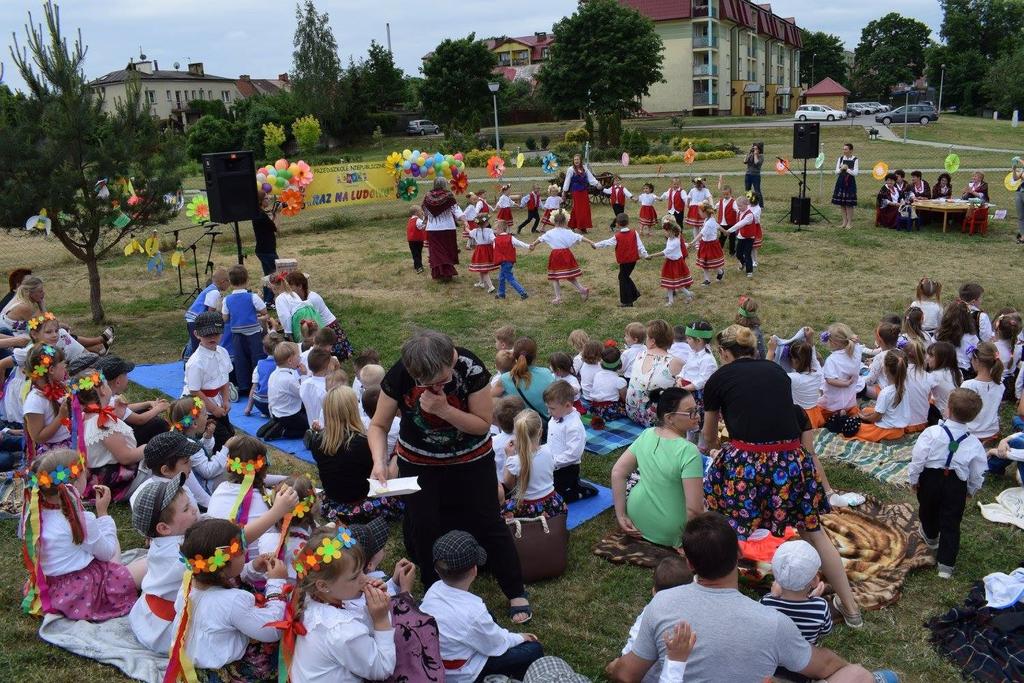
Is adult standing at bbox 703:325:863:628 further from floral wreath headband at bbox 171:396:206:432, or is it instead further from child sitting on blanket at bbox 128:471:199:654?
floral wreath headband at bbox 171:396:206:432

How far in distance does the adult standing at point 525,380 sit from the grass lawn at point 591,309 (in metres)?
0.67

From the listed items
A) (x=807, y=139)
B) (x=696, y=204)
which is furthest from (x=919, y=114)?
(x=696, y=204)

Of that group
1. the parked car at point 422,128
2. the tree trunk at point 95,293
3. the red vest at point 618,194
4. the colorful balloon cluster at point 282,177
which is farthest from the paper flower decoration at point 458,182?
the parked car at point 422,128

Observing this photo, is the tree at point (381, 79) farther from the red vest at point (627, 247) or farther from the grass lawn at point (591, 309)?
Answer: the red vest at point (627, 247)

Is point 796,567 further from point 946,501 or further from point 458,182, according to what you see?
point 458,182

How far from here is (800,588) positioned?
3436 mm

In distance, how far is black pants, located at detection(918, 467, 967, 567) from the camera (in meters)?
4.50

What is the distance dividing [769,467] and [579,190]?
13.1 metres

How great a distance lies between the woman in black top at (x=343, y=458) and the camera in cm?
489

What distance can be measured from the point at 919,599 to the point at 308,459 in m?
4.58

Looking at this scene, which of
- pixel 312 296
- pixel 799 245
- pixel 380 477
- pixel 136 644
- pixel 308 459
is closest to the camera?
pixel 380 477

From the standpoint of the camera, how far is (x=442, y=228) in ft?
42.1

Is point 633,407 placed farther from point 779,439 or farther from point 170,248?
point 170,248

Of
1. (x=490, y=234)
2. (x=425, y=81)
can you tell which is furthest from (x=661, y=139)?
(x=490, y=234)
